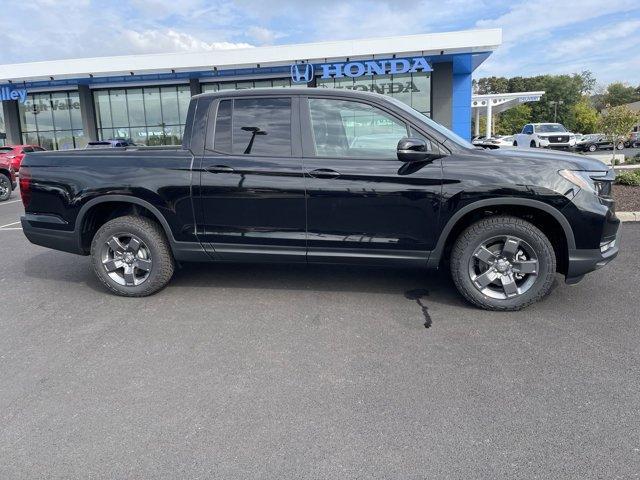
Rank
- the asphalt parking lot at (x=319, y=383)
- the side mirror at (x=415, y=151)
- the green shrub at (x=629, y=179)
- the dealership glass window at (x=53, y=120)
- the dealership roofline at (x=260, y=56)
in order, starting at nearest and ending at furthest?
the asphalt parking lot at (x=319, y=383) < the side mirror at (x=415, y=151) < the green shrub at (x=629, y=179) < the dealership roofline at (x=260, y=56) < the dealership glass window at (x=53, y=120)

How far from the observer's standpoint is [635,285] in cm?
482

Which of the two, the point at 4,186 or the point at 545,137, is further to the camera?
the point at 545,137

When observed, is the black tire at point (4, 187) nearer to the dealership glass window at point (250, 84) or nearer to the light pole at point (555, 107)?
the dealership glass window at point (250, 84)

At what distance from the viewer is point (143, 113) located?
29.3 meters

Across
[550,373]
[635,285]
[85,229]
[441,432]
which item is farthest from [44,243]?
[635,285]

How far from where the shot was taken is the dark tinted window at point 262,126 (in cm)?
435

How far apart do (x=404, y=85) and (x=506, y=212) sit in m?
23.1

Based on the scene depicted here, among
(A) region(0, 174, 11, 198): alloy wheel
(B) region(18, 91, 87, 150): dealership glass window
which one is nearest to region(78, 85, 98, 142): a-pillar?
(B) region(18, 91, 87, 150): dealership glass window

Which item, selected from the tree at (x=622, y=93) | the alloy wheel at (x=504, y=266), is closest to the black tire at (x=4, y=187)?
the alloy wheel at (x=504, y=266)

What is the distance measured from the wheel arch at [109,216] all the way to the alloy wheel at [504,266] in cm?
291

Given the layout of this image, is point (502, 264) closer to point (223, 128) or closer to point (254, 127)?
point (254, 127)

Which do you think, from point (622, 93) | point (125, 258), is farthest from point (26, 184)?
point (622, 93)

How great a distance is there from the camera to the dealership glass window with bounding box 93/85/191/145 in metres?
28.9

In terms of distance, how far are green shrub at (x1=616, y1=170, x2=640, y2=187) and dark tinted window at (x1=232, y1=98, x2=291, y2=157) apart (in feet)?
31.0
